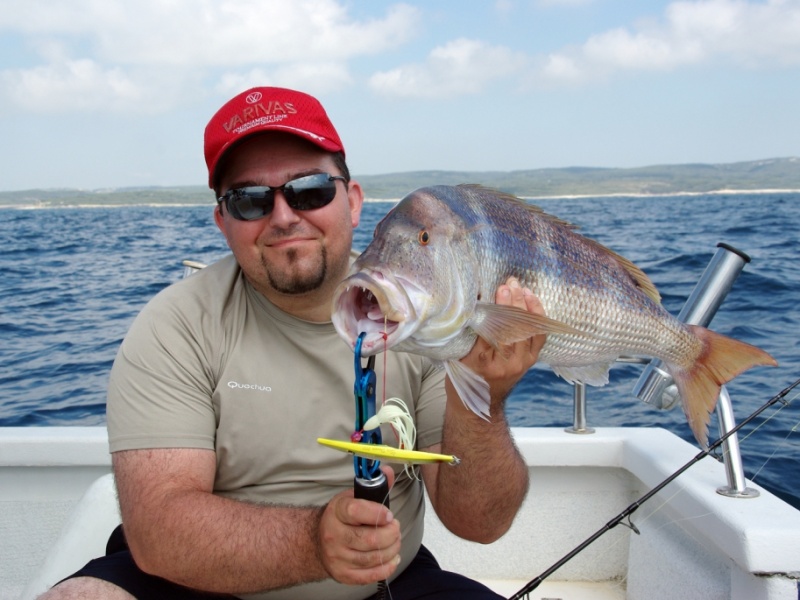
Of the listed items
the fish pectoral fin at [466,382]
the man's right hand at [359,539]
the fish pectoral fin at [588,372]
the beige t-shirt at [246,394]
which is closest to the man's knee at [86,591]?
the beige t-shirt at [246,394]

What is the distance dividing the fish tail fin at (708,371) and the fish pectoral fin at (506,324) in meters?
0.80

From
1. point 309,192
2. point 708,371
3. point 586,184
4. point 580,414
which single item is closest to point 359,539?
point 309,192

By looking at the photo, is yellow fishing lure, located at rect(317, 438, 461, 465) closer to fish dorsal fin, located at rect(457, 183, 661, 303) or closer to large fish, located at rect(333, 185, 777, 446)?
large fish, located at rect(333, 185, 777, 446)

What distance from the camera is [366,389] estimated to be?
5.47 ft

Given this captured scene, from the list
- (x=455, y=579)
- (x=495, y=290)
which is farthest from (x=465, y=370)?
(x=455, y=579)

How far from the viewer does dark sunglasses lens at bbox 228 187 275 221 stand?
2.46 m

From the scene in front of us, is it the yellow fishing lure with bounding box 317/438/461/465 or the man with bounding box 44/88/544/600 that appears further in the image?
the man with bounding box 44/88/544/600

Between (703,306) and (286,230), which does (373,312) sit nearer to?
(286,230)

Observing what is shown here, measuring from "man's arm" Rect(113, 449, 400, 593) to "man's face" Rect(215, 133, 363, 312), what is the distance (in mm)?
646

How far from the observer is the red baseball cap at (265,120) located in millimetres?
2535

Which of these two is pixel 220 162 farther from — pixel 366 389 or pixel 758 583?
pixel 758 583

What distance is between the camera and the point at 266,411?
247 centimetres

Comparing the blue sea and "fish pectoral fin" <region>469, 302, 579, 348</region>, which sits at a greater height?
"fish pectoral fin" <region>469, 302, 579, 348</region>

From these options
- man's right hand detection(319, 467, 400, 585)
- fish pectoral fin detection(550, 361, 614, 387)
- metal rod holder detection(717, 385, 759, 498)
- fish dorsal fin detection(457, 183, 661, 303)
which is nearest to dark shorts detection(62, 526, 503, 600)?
man's right hand detection(319, 467, 400, 585)
